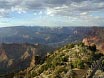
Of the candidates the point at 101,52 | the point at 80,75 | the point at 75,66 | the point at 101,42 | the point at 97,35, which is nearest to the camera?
the point at 80,75

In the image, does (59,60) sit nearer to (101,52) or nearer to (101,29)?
(101,52)

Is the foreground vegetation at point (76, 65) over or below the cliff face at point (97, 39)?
below

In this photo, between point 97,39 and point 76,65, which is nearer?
point 76,65

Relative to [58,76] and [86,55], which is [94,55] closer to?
[86,55]

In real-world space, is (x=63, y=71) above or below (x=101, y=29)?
below

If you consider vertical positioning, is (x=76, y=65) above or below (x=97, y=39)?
below

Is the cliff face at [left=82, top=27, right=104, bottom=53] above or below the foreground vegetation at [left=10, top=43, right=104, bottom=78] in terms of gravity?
above

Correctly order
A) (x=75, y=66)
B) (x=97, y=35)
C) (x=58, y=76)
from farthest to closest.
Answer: (x=97, y=35)
(x=75, y=66)
(x=58, y=76)

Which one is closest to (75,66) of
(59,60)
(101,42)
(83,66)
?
(83,66)

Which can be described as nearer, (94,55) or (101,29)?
(94,55)

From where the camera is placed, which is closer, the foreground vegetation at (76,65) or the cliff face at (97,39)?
the foreground vegetation at (76,65)

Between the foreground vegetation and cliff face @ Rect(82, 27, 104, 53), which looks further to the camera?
cliff face @ Rect(82, 27, 104, 53)
